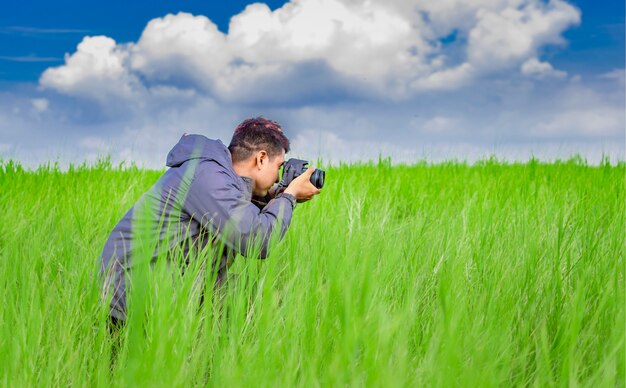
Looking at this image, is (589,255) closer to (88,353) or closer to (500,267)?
(500,267)

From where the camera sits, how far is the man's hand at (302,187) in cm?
282

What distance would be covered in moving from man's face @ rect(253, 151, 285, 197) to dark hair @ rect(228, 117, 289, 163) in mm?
23

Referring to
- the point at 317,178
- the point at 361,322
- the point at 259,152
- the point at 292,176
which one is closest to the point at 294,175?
the point at 292,176

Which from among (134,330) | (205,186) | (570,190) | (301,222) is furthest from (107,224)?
(570,190)

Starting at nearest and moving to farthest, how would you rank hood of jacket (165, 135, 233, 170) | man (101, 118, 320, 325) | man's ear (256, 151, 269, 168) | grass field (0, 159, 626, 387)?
grass field (0, 159, 626, 387)
man (101, 118, 320, 325)
hood of jacket (165, 135, 233, 170)
man's ear (256, 151, 269, 168)

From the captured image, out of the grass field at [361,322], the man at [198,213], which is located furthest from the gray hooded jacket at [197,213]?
the grass field at [361,322]

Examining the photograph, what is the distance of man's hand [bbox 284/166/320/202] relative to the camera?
9.24 ft

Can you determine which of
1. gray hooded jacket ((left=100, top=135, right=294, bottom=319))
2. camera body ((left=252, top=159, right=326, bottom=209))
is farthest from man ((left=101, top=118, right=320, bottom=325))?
camera body ((left=252, top=159, right=326, bottom=209))

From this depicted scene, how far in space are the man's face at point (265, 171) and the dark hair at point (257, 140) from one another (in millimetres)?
23

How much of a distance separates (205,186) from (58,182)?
4.03 meters

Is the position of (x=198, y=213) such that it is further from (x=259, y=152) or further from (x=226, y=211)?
(x=259, y=152)

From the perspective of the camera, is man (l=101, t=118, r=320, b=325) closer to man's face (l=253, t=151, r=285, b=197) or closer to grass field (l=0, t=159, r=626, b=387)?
man's face (l=253, t=151, r=285, b=197)

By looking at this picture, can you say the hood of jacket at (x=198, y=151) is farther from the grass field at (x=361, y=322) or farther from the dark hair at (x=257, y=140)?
the grass field at (x=361, y=322)

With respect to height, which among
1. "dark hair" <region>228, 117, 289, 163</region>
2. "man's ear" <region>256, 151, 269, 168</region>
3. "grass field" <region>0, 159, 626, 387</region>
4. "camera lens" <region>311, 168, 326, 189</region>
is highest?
"dark hair" <region>228, 117, 289, 163</region>
